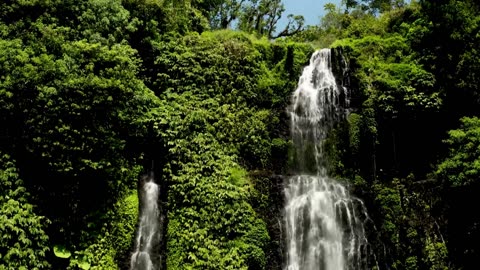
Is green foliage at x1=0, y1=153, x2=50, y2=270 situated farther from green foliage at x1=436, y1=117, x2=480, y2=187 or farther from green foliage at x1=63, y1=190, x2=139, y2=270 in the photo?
green foliage at x1=436, y1=117, x2=480, y2=187

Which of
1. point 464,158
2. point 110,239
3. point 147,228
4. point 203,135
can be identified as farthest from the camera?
point 203,135

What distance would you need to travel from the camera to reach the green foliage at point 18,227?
11.6 meters

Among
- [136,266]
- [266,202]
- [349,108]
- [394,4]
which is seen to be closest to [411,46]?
[349,108]

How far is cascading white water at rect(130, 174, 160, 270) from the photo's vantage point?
1290 cm

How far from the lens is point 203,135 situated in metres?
15.1

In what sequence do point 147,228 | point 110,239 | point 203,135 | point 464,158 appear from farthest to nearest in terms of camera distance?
point 203,135 < point 147,228 < point 464,158 < point 110,239

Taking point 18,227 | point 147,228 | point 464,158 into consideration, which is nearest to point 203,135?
point 147,228

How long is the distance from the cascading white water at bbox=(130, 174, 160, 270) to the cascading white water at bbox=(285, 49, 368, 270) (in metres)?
3.48

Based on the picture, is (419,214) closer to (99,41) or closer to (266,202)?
(266,202)

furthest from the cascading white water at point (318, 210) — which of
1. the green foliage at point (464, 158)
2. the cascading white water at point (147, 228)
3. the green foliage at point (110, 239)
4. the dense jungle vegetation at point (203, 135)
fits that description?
the green foliage at point (110, 239)

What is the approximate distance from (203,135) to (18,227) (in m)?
5.62

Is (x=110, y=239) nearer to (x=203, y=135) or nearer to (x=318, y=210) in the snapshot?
(x=203, y=135)

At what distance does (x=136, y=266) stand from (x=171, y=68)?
6715mm

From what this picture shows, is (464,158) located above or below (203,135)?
below
